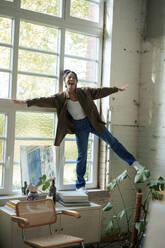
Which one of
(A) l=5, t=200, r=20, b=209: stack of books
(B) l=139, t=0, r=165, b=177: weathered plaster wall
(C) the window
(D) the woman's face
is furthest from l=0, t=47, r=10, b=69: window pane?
(B) l=139, t=0, r=165, b=177: weathered plaster wall

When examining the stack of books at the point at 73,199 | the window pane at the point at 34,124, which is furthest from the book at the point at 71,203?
the window pane at the point at 34,124

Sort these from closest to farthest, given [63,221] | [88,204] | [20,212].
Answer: [20,212], [63,221], [88,204]

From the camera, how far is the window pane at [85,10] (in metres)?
5.20

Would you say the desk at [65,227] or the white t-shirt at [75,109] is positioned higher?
the white t-shirt at [75,109]

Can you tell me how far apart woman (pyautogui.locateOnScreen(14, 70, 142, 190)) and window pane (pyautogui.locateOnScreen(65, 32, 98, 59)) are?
0.46m

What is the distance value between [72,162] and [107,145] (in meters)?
0.56

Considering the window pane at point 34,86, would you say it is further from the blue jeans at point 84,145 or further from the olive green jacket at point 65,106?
the blue jeans at point 84,145

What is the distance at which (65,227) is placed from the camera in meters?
4.41

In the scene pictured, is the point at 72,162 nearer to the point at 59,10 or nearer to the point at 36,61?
the point at 36,61

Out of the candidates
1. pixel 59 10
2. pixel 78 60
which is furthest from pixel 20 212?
pixel 59 10

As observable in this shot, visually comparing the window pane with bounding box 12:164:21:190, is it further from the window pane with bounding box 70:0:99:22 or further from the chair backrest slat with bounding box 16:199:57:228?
the window pane with bounding box 70:0:99:22

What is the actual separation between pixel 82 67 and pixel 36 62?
73 centimetres

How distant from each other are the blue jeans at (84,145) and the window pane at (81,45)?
1.00 m

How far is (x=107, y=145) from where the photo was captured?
5.31 m
